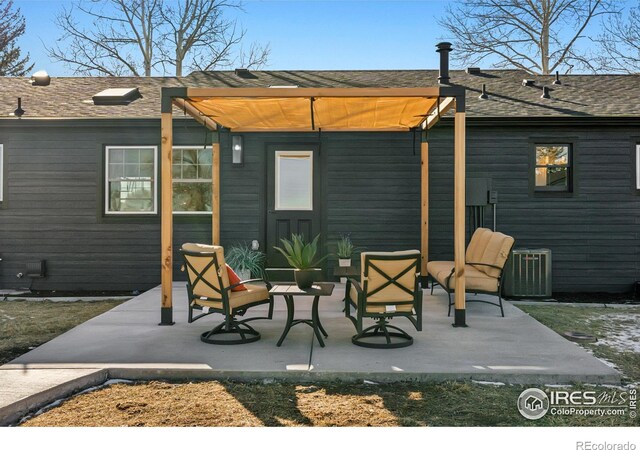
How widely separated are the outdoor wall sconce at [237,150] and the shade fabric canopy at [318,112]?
55cm

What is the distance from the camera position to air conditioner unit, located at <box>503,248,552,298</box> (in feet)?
27.4

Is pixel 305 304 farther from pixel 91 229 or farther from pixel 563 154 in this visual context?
pixel 563 154

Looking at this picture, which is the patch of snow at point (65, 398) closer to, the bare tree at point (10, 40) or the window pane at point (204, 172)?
the window pane at point (204, 172)

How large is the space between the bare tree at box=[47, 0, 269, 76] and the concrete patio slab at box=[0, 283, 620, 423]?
13536 mm

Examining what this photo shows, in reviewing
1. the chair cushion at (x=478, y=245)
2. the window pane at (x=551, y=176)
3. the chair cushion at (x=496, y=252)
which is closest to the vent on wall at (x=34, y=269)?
the chair cushion at (x=478, y=245)

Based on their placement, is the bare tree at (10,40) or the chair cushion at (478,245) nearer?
the chair cushion at (478,245)

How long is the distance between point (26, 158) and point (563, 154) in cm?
889

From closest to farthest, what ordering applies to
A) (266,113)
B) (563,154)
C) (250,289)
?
1. (250,289)
2. (266,113)
3. (563,154)

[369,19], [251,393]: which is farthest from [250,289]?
[369,19]

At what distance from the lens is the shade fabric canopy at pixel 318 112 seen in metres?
6.09

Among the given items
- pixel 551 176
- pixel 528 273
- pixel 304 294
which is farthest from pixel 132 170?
pixel 551 176

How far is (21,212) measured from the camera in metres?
9.31

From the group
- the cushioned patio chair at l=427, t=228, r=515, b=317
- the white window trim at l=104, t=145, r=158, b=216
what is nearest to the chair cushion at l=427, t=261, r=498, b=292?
the cushioned patio chair at l=427, t=228, r=515, b=317

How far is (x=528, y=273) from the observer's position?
836 centimetres
